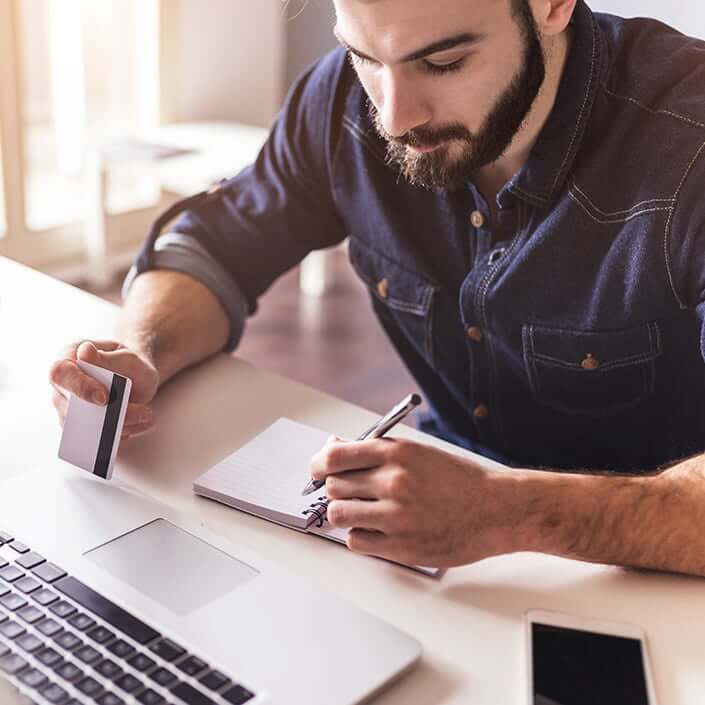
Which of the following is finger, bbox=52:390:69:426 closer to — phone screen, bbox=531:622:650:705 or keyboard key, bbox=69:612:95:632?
keyboard key, bbox=69:612:95:632

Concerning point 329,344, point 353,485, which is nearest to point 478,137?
point 353,485

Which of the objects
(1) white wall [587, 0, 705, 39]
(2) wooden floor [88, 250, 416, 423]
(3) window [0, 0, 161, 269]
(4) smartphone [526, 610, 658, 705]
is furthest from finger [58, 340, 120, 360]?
(3) window [0, 0, 161, 269]

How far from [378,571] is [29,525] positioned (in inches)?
11.3

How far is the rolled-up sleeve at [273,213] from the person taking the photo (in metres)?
1.31

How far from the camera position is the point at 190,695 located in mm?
640

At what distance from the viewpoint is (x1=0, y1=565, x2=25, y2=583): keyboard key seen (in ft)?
2.44

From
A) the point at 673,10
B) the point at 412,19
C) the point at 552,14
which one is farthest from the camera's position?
the point at 673,10

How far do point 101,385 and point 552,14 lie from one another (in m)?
0.61

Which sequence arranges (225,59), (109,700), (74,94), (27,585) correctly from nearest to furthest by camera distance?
(109,700)
(27,585)
(74,94)
(225,59)

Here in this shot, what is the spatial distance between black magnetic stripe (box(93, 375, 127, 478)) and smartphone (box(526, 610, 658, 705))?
1.30 ft

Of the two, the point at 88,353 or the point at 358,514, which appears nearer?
the point at 358,514

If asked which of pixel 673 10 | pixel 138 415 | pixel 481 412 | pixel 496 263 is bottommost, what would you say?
pixel 481 412

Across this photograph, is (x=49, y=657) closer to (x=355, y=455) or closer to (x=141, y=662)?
(x=141, y=662)

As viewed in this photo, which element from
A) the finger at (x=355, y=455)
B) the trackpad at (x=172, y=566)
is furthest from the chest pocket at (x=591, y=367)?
the trackpad at (x=172, y=566)
